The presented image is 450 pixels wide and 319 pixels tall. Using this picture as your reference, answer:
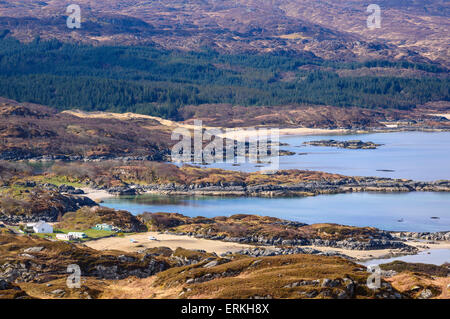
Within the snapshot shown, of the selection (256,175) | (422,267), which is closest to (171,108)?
(256,175)


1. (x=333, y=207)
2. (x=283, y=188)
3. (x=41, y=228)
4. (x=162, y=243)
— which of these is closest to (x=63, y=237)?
(x=41, y=228)

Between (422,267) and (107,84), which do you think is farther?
(107,84)

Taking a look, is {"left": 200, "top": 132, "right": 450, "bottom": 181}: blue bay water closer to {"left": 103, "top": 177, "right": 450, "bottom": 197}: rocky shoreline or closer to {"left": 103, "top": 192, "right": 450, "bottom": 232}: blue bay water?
{"left": 103, "top": 177, "right": 450, "bottom": 197}: rocky shoreline

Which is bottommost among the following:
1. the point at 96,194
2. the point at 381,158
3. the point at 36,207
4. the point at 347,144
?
the point at 347,144

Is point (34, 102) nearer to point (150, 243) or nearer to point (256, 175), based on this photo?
point (256, 175)

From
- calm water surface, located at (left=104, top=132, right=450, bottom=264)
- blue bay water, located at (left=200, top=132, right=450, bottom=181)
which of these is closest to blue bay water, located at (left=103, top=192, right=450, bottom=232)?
calm water surface, located at (left=104, top=132, right=450, bottom=264)

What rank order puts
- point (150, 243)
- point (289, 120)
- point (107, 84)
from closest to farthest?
point (150, 243) → point (289, 120) → point (107, 84)

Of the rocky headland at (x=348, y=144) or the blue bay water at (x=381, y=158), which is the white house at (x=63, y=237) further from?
the rocky headland at (x=348, y=144)

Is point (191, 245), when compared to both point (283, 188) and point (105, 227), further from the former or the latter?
point (283, 188)

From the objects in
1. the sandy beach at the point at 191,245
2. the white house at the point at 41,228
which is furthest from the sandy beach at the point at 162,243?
the white house at the point at 41,228
